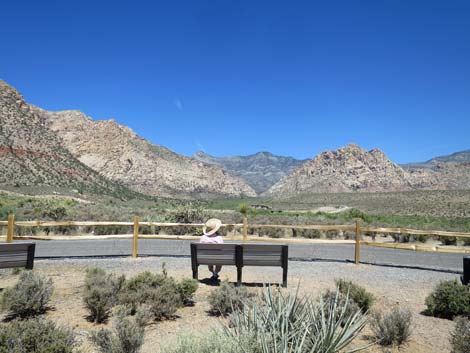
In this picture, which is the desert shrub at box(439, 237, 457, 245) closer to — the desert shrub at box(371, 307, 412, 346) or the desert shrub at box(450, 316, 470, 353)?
the desert shrub at box(371, 307, 412, 346)

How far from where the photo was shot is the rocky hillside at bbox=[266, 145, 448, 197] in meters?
167

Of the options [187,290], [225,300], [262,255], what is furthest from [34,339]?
[262,255]

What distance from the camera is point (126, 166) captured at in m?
114

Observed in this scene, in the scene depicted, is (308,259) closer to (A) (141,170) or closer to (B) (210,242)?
(B) (210,242)

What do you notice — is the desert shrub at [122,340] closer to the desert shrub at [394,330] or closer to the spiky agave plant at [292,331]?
the spiky agave plant at [292,331]

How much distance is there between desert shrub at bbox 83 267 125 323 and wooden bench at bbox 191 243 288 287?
1980 millimetres

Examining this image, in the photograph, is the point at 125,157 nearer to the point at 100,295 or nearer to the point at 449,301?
the point at 100,295

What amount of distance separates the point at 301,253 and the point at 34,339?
42.7ft

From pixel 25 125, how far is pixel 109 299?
243 feet

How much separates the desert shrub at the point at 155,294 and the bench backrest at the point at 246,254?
147 cm

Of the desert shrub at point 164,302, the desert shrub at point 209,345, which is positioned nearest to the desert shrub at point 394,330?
the desert shrub at point 209,345

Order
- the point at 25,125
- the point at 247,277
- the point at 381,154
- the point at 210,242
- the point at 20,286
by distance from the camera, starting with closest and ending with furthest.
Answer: the point at 20,286, the point at 210,242, the point at 247,277, the point at 25,125, the point at 381,154

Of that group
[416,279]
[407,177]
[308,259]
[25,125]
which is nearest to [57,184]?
[25,125]

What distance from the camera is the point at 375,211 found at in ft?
226
